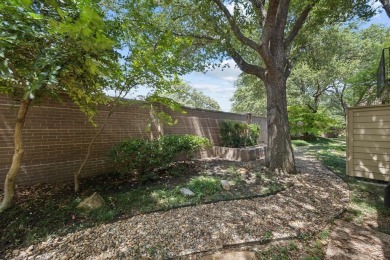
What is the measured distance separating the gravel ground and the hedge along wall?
2032 millimetres

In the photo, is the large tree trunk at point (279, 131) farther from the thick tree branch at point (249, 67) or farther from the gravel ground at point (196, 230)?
the gravel ground at point (196, 230)

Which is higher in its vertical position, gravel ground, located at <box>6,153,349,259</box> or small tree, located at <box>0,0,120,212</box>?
small tree, located at <box>0,0,120,212</box>

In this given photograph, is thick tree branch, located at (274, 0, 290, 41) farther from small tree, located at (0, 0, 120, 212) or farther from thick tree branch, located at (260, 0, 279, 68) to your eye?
small tree, located at (0, 0, 120, 212)

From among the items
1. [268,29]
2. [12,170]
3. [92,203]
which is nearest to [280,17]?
[268,29]

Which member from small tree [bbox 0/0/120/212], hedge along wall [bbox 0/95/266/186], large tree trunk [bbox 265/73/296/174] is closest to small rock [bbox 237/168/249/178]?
large tree trunk [bbox 265/73/296/174]

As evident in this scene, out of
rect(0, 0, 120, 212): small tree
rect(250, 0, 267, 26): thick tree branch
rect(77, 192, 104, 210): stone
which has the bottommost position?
rect(77, 192, 104, 210): stone

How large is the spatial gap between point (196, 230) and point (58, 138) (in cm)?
345

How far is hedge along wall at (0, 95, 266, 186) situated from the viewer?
11.6 ft

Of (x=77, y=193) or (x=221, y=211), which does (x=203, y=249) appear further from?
(x=77, y=193)

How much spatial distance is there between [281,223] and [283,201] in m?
0.82

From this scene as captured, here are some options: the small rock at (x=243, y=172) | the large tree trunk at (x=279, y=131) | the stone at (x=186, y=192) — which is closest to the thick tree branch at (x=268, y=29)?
the large tree trunk at (x=279, y=131)

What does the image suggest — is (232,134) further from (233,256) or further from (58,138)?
(233,256)

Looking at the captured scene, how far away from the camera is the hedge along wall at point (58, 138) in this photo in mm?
3543

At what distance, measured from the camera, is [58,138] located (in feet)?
13.6
